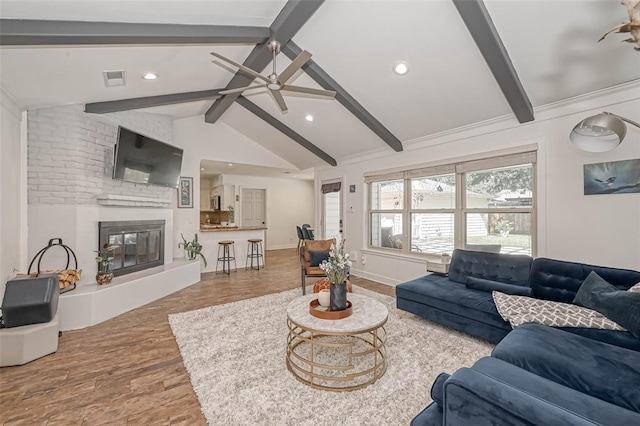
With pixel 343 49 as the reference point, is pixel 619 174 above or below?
below

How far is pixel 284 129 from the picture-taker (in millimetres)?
5762

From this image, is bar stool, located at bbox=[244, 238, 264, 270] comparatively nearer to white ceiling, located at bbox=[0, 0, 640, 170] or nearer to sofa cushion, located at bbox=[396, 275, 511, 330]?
white ceiling, located at bbox=[0, 0, 640, 170]

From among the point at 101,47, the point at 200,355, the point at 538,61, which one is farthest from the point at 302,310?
the point at 538,61

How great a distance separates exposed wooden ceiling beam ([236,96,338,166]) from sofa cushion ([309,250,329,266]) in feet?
8.22

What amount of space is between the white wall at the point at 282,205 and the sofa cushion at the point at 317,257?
5173 millimetres

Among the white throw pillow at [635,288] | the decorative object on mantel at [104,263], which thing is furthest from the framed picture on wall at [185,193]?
the white throw pillow at [635,288]

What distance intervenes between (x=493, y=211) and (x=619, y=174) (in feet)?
4.18

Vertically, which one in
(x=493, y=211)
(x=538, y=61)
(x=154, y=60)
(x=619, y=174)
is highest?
(x=154, y=60)

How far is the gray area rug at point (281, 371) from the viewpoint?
5.98 feet

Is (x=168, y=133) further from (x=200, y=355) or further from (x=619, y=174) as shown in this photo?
(x=619, y=174)

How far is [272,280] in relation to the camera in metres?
5.43

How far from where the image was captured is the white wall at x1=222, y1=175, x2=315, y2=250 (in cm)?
938

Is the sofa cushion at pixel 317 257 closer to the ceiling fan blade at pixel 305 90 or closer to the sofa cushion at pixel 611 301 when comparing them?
the ceiling fan blade at pixel 305 90

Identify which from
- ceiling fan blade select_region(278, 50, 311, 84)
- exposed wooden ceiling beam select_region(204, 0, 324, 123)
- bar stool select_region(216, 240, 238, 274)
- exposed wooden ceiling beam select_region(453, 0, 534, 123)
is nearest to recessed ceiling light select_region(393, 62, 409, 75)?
exposed wooden ceiling beam select_region(453, 0, 534, 123)
